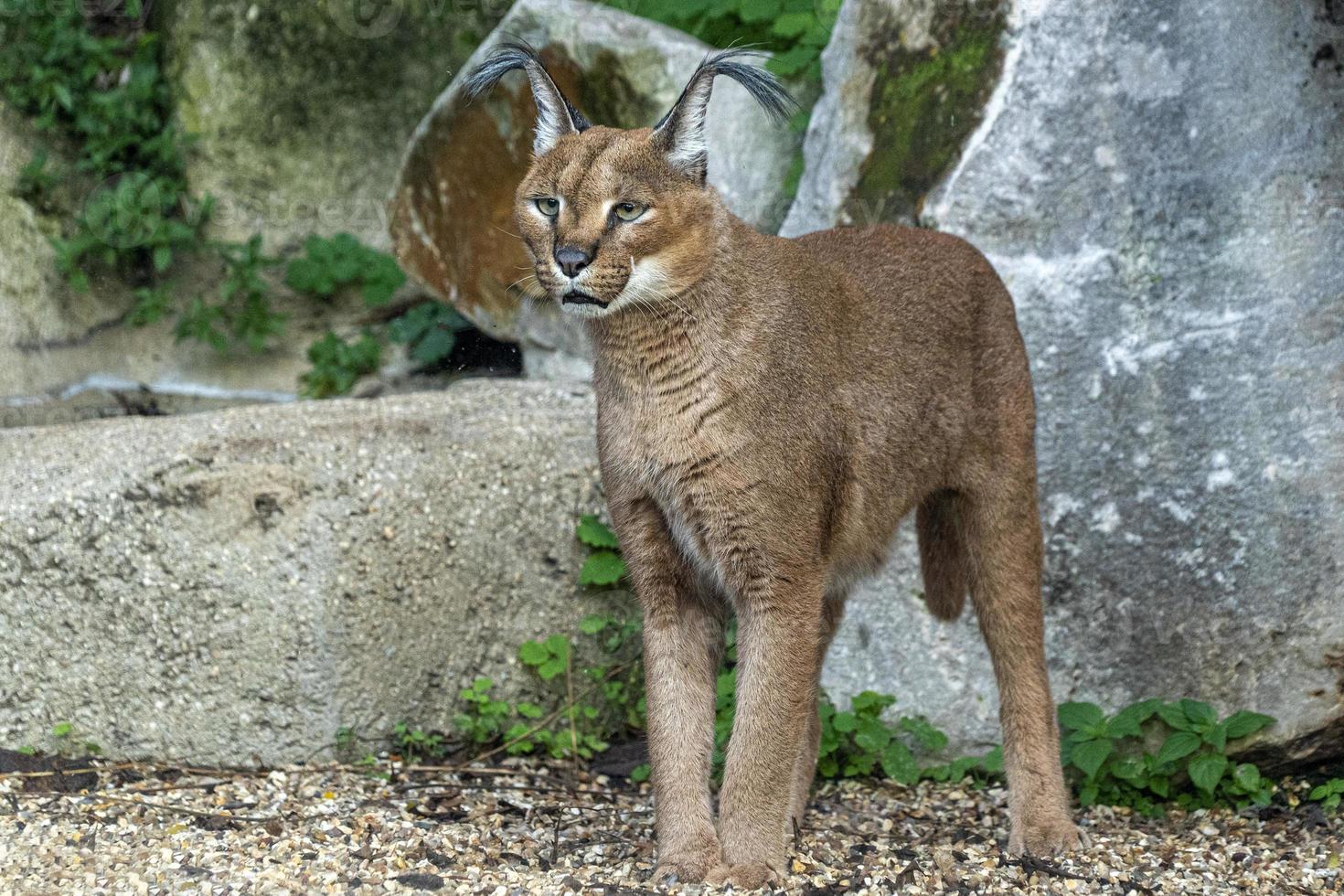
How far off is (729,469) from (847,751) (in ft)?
5.94

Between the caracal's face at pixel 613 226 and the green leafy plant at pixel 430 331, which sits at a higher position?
the green leafy plant at pixel 430 331

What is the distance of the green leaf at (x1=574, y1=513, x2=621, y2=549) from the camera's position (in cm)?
575

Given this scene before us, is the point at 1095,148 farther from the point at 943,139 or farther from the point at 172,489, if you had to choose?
the point at 172,489

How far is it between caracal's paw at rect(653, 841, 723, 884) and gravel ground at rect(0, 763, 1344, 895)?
46mm

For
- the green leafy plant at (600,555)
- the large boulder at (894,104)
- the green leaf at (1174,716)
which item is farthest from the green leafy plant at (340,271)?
the green leaf at (1174,716)

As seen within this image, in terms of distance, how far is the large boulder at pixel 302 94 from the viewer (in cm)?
925

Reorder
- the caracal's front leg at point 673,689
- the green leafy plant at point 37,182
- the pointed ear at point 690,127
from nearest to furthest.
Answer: the pointed ear at point 690,127 < the caracal's front leg at point 673,689 < the green leafy plant at point 37,182

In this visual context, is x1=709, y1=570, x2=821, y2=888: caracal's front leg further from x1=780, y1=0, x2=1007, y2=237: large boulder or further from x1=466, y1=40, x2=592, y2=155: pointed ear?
x1=780, y1=0, x2=1007, y2=237: large boulder

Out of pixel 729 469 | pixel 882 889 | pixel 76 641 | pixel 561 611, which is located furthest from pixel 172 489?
pixel 882 889

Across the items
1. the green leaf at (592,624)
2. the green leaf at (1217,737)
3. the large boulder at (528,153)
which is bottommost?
the green leaf at (1217,737)

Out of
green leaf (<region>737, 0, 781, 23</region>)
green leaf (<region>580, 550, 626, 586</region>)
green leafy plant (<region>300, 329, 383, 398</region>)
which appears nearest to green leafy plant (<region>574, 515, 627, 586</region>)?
green leaf (<region>580, 550, 626, 586</region>)

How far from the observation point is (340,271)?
9180 millimetres

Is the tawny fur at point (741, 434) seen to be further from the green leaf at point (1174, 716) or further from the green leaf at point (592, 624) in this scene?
the green leaf at point (592, 624)

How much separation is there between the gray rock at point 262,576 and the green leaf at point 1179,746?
217cm
